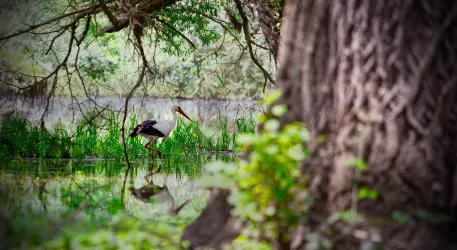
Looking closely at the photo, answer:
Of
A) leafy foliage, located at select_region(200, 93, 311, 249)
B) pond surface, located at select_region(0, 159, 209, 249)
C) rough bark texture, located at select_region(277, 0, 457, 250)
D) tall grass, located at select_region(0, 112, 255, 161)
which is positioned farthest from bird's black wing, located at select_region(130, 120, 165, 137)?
rough bark texture, located at select_region(277, 0, 457, 250)

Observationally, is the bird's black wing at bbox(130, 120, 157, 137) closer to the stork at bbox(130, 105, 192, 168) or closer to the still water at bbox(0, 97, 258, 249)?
the stork at bbox(130, 105, 192, 168)

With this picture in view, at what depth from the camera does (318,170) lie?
2908 millimetres

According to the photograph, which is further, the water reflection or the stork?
the stork

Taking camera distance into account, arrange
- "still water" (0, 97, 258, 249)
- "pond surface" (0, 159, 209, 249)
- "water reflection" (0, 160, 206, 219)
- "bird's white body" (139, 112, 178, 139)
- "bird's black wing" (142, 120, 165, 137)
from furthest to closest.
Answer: "bird's white body" (139, 112, 178, 139), "bird's black wing" (142, 120, 165, 137), "water reflection" (0, 160, 206, 219), "still water" (0, 97, 258, 249), "pond surface" (0, 159, 209, 249)

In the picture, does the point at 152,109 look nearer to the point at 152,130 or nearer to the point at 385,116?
the point at 152,130

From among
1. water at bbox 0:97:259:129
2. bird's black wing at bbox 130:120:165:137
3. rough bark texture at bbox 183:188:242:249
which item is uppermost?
water at bbox 0:97:259:129

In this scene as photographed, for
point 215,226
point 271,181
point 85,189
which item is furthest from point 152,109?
point 271,181

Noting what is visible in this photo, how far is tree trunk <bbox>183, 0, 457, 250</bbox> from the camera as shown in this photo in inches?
107

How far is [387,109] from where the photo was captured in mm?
2811

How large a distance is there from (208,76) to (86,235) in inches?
796

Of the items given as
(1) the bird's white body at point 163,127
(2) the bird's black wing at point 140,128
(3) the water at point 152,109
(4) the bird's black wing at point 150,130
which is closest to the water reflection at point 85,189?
(2) the bird's black wing at point 140,128

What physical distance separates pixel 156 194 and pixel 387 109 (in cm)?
339

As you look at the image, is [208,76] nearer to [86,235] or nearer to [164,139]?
[164,139]

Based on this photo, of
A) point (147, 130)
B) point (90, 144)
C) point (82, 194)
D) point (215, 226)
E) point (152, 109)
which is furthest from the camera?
point (152, 109)
